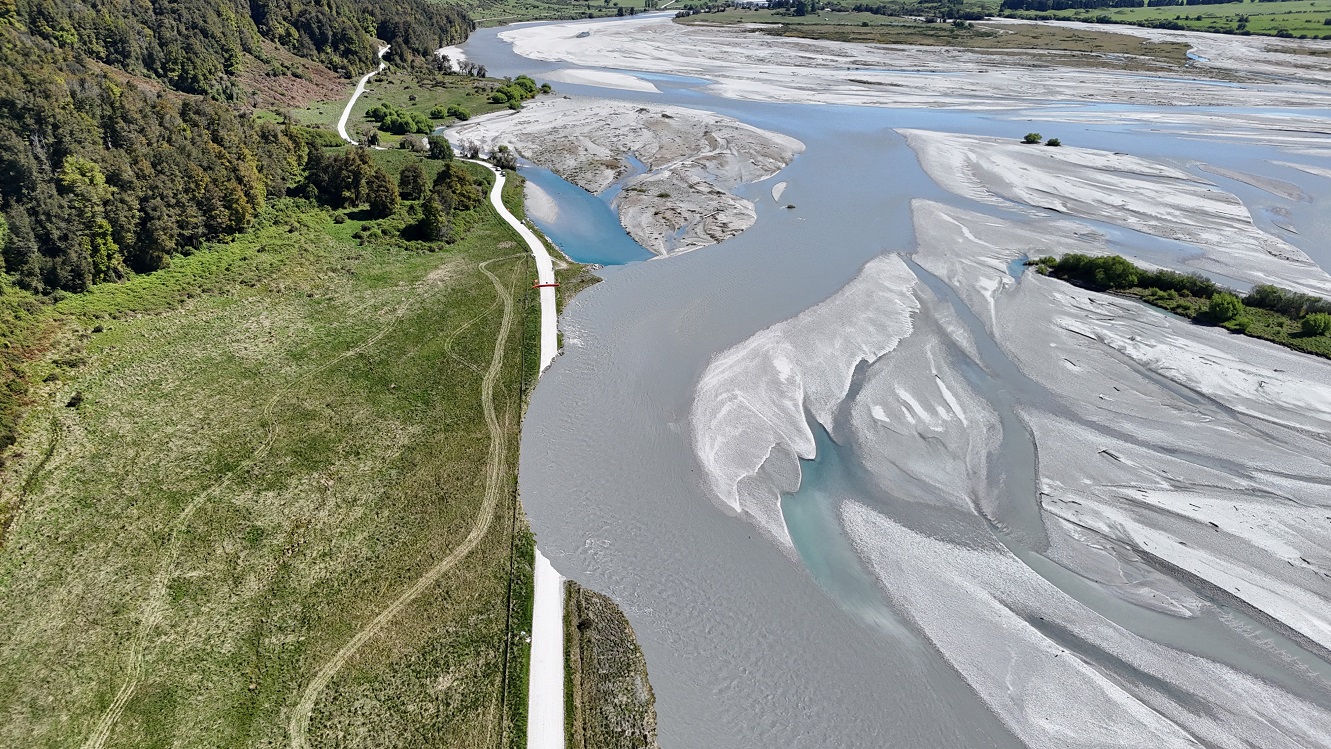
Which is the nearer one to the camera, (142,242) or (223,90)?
(142,242)

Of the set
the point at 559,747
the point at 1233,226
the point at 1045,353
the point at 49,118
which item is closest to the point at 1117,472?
the point at 1045,353

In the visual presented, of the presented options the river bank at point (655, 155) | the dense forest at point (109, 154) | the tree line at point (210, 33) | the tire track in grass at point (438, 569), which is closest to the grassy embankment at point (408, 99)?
the tree line at point (210, 33)

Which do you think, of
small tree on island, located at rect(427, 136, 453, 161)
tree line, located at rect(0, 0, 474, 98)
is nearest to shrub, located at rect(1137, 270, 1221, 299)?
small tree on island, located at rect(427, 136, 453, 161)

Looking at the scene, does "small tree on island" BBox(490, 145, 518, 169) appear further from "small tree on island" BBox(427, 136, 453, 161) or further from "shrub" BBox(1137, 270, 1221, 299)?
"shrub" BBox(1137, 270, 1221, 299)

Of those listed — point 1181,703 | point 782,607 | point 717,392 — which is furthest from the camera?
point 717,392

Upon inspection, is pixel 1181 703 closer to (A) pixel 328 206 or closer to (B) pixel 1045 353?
(B) pixel 1045 353

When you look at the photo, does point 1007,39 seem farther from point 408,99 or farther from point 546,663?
point 546,663
